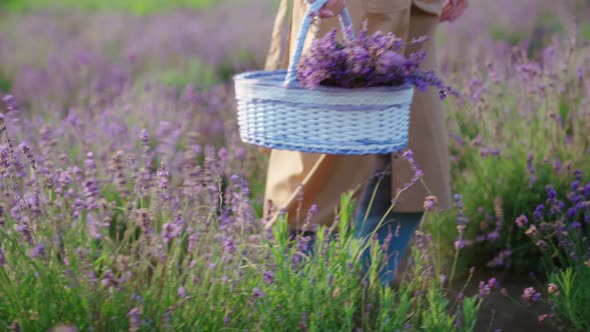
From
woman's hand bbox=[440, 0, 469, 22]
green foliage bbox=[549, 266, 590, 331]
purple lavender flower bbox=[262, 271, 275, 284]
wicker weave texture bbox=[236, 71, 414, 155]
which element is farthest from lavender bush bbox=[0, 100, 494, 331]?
woman's hand bbox=[440, 0, 469, 22]

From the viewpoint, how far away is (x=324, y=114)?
8.11ft

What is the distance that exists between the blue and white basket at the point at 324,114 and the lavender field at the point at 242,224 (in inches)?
8.9

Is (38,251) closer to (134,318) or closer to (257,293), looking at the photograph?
(134,318)

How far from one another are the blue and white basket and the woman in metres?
0.47

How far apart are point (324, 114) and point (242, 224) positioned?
0.42m

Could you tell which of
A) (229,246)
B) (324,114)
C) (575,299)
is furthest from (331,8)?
(575,299)

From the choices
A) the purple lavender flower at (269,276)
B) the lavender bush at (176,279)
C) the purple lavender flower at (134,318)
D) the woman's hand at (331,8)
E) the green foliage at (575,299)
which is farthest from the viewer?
the green foliage at (575,299)

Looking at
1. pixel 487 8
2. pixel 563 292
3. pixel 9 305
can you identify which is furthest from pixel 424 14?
pixel 487 8

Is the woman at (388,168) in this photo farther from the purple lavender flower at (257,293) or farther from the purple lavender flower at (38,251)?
the purple lavender flower at (38,251)

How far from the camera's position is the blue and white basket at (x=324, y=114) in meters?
2.46

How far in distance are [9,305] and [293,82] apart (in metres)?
1.04

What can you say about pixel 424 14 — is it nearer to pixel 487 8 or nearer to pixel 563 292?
pixel 563 292

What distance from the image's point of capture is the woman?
2996 millimetres

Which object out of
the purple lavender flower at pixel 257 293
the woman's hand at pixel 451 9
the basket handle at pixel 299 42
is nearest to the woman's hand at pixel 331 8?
the basket handle at pixel 299 42
